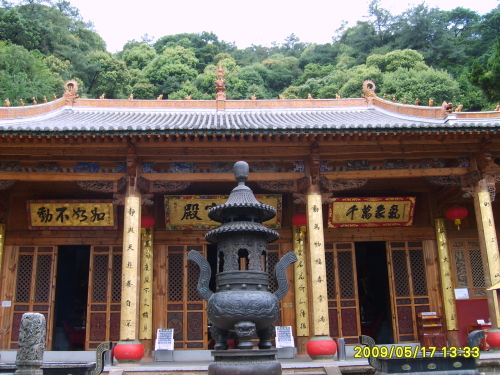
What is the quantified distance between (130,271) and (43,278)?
307cm

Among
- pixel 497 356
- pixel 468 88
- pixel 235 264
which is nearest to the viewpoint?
pixel 235 264

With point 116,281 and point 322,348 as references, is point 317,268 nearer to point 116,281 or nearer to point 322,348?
point 322,348

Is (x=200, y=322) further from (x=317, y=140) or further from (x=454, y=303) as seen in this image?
(x=454, y=303)

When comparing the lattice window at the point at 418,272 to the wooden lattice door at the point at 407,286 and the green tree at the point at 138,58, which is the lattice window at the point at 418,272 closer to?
the wooden lattice door at the point at 407,286

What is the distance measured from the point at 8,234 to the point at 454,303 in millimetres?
9770

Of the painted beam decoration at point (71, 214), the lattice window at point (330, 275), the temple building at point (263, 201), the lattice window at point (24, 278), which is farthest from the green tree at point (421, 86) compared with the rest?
the lattice window at point (24, 278)

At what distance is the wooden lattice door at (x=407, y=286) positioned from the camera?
33.2 ft

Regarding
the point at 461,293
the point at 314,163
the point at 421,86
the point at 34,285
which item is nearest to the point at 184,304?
the point at 34,285

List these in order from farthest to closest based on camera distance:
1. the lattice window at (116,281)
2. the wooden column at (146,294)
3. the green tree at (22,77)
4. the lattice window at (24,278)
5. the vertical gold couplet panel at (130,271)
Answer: the green tree at (22,77) → the lattice window at (116,281) → the lattice window at (24,278) → the wooden column at (146,294) → the vertical gold couplet panel at (130,271)

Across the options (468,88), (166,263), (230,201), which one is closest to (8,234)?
(166,263)

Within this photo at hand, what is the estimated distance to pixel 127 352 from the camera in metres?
7.59

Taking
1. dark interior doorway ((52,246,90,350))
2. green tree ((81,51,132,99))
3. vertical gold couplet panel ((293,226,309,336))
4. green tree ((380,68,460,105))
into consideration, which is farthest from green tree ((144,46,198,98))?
vertical gold couplet panel ((293,226,309,336))

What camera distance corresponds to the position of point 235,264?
565cm

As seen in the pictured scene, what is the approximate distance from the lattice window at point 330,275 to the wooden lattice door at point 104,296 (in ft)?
14.8
